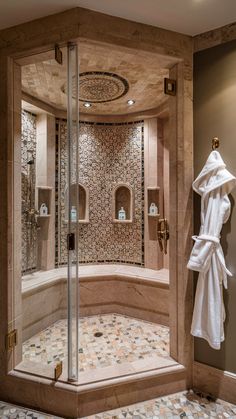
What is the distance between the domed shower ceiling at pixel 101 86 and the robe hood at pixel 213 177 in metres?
1.31

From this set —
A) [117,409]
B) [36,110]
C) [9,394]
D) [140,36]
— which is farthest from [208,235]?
[36,110]

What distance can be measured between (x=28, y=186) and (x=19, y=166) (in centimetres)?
78

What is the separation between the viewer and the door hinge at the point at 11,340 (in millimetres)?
1673

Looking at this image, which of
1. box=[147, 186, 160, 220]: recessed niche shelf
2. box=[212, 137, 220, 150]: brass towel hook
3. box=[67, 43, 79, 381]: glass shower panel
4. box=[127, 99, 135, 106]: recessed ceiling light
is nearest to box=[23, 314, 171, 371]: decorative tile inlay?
box=[67, 43, 79, 381]: glass shower panel

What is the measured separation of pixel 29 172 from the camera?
8.53 feet

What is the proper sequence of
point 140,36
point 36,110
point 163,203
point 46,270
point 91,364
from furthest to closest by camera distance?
point 163,203
point 36,110
point 46,270
point 91,364
point 140,36

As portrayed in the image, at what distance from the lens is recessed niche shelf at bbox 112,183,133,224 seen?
10.8ft

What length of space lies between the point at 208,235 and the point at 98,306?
1.80 metres

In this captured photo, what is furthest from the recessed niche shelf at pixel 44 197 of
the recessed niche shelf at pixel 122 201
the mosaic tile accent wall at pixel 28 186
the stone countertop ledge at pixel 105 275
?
the recessed niche shelf at pixel 122 201

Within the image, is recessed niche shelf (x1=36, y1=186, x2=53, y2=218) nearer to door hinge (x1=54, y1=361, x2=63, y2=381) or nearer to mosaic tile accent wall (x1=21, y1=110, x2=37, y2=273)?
mosaic tile accent wall (x1=21, y1=110, x2=37, y2=273)

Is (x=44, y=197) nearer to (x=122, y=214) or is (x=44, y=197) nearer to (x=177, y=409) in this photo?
(x=122, y=214)

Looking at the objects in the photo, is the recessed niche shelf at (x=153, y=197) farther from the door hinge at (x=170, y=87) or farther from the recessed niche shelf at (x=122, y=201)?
the door hinge at (x=170, y=87)

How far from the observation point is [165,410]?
5.08ft

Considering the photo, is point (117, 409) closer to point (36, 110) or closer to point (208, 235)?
point (208, 235)
